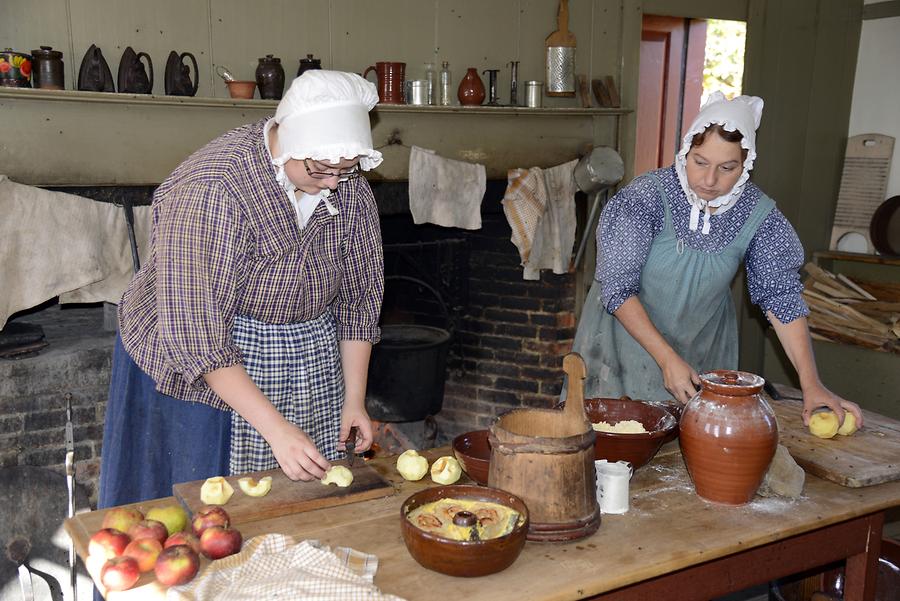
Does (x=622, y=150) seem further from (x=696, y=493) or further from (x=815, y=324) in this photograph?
(x=696, y=493)

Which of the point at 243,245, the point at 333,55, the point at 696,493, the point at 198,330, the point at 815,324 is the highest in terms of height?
the point at 333,55

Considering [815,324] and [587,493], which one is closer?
[587,493]

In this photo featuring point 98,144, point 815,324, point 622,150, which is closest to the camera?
point 98,144

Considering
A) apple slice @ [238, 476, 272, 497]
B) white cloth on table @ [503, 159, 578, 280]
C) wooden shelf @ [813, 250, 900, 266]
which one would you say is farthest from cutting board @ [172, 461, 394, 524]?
wooden shelf @ [813, 250, 900, 266]

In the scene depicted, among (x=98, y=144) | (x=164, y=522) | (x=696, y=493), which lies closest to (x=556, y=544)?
(x=696, y=493)

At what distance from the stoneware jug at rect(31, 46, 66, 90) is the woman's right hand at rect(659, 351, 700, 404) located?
2.29 metres

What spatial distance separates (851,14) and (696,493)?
4.10 metres

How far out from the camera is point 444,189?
4172 mm

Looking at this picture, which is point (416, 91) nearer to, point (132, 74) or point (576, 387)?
point (132, 74)

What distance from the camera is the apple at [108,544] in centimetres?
163

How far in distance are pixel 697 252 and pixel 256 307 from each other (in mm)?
1350

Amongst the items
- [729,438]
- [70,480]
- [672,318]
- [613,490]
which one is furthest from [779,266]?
[70,480]

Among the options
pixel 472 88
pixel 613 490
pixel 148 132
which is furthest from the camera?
pixel 472 88

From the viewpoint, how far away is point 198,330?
2.04 metres
